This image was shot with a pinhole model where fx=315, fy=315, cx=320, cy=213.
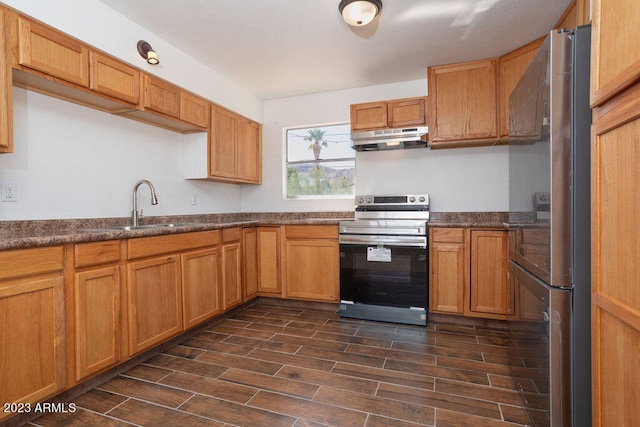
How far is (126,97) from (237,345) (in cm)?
203

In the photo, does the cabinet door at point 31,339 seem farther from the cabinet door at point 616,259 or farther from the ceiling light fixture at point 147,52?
the cabinet door at point 616,259

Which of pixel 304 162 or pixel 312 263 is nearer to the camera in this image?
pixel 312 263

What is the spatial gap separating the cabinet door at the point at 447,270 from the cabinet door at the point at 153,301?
2.21 m

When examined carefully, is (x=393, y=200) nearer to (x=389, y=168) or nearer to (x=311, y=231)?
(x=389, y=168)

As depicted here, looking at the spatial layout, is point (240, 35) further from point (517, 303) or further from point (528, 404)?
point (528, 404)

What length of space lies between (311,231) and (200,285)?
121 centimetres

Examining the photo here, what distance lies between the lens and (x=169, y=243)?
2.33 metres

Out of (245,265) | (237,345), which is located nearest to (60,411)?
(237,345)

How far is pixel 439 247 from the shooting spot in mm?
2928

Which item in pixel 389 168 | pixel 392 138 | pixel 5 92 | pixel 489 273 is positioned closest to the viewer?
pixel 5 92

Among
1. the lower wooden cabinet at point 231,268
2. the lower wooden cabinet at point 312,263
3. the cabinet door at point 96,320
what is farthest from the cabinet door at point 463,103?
the cabinet door at point 96,320

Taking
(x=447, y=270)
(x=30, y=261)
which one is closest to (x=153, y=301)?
(x=30, y=261)

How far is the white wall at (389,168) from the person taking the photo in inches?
129

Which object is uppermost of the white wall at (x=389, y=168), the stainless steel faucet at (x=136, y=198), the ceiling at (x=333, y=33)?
the ceiling at (x=333, y=33)
